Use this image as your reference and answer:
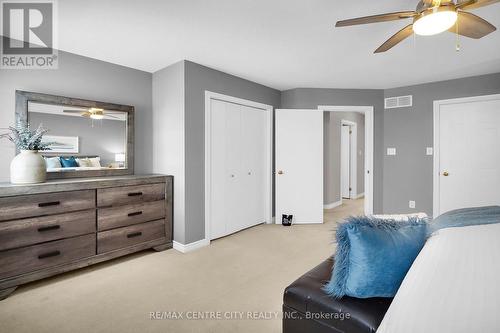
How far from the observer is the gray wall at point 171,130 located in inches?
124

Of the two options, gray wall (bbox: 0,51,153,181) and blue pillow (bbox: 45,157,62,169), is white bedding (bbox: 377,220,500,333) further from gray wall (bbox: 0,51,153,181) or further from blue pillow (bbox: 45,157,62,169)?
gray wall (bbox: 0,51,153,181)

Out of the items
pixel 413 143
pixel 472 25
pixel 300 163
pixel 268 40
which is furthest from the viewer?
pixel 300 163

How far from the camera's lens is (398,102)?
4367 millimetres

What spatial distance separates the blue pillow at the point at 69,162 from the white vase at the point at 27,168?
350mm

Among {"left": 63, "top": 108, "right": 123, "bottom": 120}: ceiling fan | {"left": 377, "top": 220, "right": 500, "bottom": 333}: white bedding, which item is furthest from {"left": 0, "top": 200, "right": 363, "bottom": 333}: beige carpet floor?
{"left": 63, "top": 108, "right": 123, "bottom": 120}: ceiling fan

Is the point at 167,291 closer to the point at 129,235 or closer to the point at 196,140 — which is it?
the point at 129,235

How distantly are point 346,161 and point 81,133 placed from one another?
19.5 feet

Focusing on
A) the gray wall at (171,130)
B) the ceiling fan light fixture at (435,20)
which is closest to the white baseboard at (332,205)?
the gray wall at (171,130)

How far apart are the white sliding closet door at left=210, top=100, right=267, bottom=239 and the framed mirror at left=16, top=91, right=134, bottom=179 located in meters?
1.13

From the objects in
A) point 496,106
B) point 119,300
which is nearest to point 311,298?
point 119,300

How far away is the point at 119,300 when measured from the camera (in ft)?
6.85

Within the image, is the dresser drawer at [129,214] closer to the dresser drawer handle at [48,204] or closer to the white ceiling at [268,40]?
the dresser drawer handle at [48,204]

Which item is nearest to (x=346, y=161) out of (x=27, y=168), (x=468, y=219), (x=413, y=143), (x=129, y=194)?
(x=413, y=143)

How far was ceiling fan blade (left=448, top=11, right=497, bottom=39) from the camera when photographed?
1.72m
